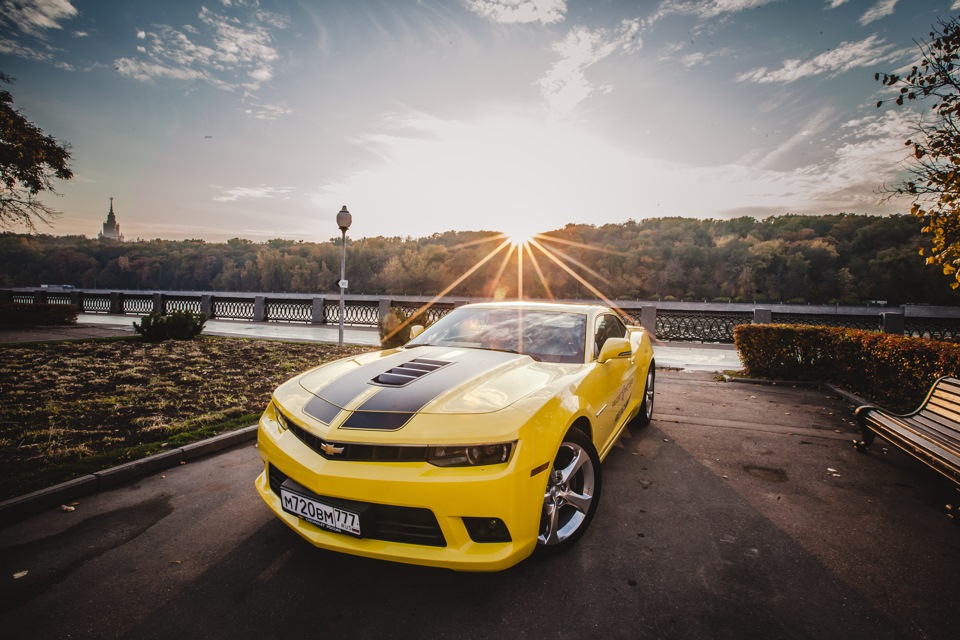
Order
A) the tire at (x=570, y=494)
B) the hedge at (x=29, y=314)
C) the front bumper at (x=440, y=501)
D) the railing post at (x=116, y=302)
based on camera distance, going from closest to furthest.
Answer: the front bumper at (x=440, y=501), the tire at (x=570, y=494), the hedge at (x=29, y=314), the railing post at (x=116, y=302)

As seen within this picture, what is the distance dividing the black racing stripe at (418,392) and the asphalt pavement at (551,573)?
94 cm

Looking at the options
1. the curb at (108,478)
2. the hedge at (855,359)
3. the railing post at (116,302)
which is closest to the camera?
the curb at (108,478)

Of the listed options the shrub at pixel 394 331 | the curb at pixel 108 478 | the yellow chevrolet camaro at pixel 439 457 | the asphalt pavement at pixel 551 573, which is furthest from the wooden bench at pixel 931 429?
the shrub at pixel 394 331

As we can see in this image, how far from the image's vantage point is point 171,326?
35.6 ft

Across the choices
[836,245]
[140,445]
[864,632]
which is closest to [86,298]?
[140,445]

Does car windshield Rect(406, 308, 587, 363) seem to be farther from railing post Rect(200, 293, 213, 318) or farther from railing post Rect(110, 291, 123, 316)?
railing post Rect(110, 291, 123, 316)

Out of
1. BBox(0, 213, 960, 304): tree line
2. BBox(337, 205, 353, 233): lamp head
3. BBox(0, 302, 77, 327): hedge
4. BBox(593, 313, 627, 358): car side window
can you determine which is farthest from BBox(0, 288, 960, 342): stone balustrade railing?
BBox(0, 213, 960, 304): tree line

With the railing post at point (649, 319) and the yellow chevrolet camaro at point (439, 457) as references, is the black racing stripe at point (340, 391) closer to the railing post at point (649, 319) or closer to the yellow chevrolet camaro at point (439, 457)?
the yellow chevrolet camaro at point (439, 457)

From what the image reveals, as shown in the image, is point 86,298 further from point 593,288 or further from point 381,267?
point 593,288

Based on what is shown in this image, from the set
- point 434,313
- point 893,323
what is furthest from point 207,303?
point 893,323

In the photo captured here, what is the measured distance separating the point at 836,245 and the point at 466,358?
84945 mm

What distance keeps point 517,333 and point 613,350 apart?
2.76 feet

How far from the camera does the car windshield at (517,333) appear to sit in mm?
3338

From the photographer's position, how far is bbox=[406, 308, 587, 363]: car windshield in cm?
334
